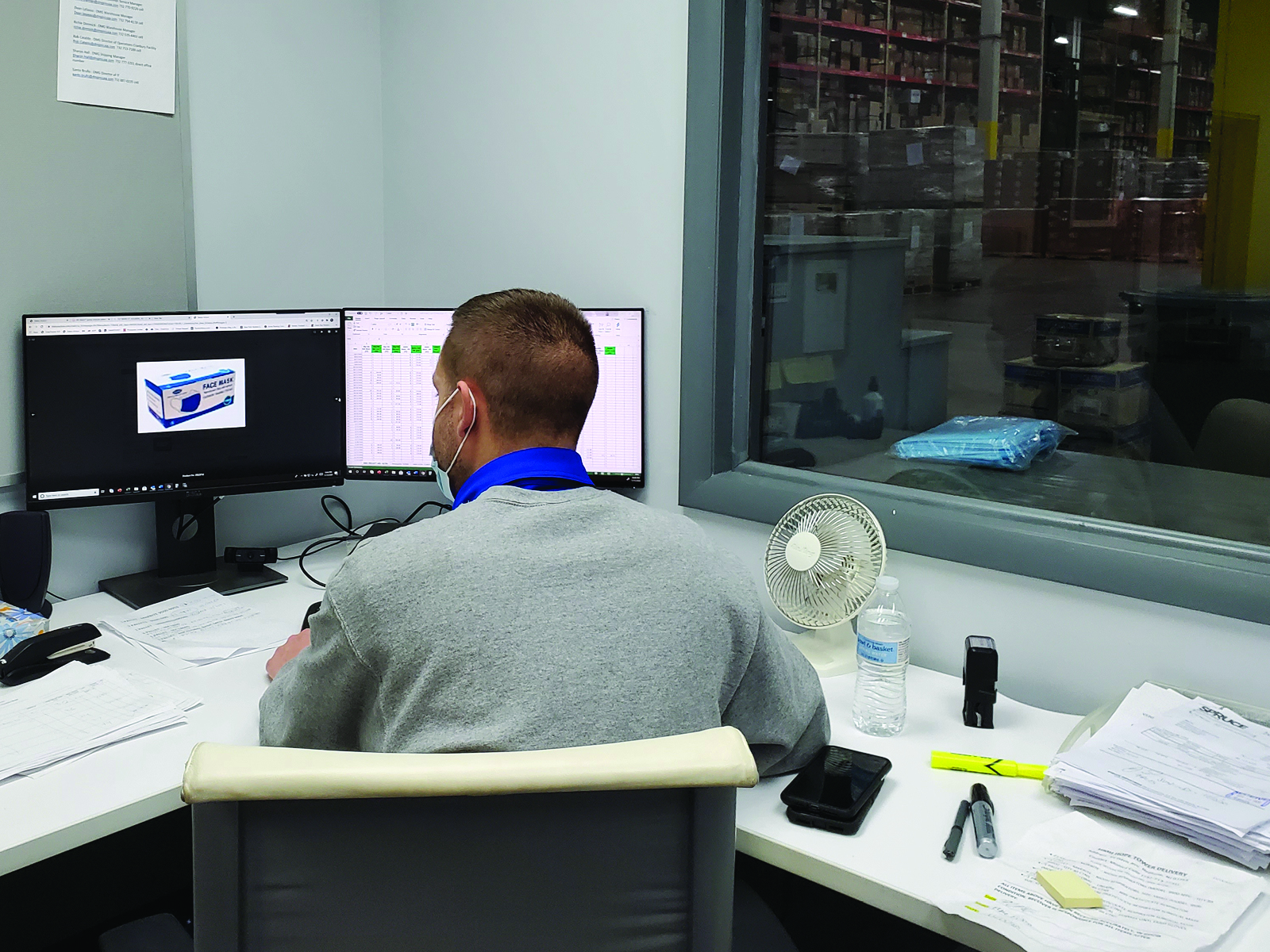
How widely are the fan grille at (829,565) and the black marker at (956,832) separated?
46 cm

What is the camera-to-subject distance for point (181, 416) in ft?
6.63

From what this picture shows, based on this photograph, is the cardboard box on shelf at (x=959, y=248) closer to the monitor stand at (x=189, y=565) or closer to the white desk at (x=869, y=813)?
the white desk at (x=869, y=813)

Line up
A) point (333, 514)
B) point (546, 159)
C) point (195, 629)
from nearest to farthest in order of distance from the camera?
point (195, 629) → point (546, 159) → point (333, 514)

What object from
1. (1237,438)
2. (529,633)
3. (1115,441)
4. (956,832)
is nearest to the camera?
(529,633)

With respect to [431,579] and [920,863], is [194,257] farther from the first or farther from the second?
[920,863]

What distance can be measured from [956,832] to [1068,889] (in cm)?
15

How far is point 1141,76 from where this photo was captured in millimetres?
1624

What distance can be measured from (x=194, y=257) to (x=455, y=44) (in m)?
0.74

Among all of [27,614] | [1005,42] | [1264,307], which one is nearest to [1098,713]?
[1264,307]

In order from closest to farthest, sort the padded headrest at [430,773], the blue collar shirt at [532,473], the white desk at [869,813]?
1. the padded headrest at [430,773]
2. the white desk at [869,813]
3. the blue collar shirt at [532,473]

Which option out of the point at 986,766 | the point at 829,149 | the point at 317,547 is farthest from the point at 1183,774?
the point at 317,547

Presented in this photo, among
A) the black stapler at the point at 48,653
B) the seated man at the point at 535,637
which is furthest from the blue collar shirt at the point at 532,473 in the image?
the black stapler at the point at 48,653

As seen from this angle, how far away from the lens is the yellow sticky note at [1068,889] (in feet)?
3.71

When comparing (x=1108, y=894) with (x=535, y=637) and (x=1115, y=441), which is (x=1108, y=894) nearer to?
(x=535, y=637)
